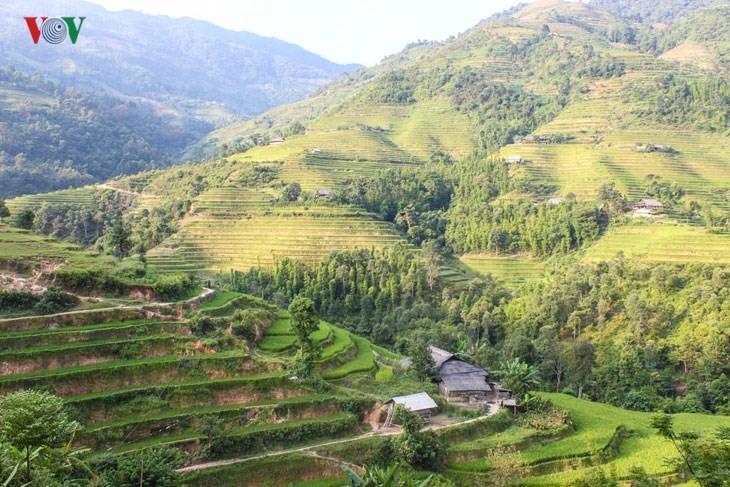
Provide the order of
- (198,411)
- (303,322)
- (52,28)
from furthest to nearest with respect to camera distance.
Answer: (303,322)
(198,411)
(52,28)

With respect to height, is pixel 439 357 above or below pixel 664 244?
below

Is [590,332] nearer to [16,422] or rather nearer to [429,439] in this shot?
[429,439]

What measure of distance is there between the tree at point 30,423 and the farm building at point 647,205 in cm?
5751

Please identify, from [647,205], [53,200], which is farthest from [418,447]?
[53,200]

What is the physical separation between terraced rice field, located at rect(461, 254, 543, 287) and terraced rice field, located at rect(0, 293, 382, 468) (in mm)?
33568

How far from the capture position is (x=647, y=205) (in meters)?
57.1

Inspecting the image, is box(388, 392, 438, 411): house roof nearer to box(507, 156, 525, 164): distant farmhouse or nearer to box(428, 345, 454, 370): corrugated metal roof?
box(428, 345, 454, 370): corrugated metal roof

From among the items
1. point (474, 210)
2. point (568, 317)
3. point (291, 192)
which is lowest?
point (568, 317)

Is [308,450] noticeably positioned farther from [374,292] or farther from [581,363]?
A: [374,292]

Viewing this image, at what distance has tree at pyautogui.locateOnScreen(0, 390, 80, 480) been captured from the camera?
45.6 ft

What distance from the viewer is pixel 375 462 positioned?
23469 mm

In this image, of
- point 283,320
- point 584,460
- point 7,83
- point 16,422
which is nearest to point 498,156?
point 283,320

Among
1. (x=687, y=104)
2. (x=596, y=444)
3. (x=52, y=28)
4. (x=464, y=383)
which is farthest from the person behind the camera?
(x=687, y=104)

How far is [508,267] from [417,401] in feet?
109
